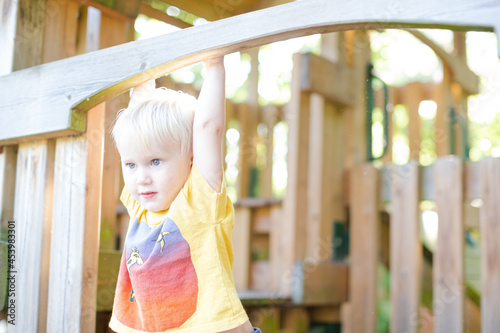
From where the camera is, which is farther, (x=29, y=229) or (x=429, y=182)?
(x=429, y=182)

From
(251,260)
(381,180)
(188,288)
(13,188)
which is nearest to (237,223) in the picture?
(251,260)

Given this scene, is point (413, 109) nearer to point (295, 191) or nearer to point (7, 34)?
point (295, 191)

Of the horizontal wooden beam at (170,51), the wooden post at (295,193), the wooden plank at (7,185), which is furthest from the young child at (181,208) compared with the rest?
the wooden post at (295,193)

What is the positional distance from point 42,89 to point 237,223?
6.62 feet

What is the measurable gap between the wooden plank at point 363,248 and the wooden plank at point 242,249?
68 cm

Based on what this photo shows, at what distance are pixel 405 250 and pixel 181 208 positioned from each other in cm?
188

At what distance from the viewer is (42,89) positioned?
221cm

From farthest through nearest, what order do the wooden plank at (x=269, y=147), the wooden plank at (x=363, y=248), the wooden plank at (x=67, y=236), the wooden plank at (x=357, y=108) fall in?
the wooden plank at (x=269, y=147), the wooden plank at (x=357, y=108), the wooden plank at (x=363, y=248), the wooden plank at (x=67, y=236)

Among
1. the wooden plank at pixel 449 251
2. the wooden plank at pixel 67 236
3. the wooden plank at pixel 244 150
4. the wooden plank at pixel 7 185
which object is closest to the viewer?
the wooden plank at pixel 67 236

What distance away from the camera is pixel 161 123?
5.79ft

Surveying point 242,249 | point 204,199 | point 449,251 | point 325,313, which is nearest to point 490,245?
point 449,251

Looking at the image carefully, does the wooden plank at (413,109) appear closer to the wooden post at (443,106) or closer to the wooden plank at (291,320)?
the wooden post at (443,106)

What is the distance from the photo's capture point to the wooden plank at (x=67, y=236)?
205 cm

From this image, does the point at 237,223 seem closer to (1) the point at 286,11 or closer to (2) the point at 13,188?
(2) the point at 13,188
